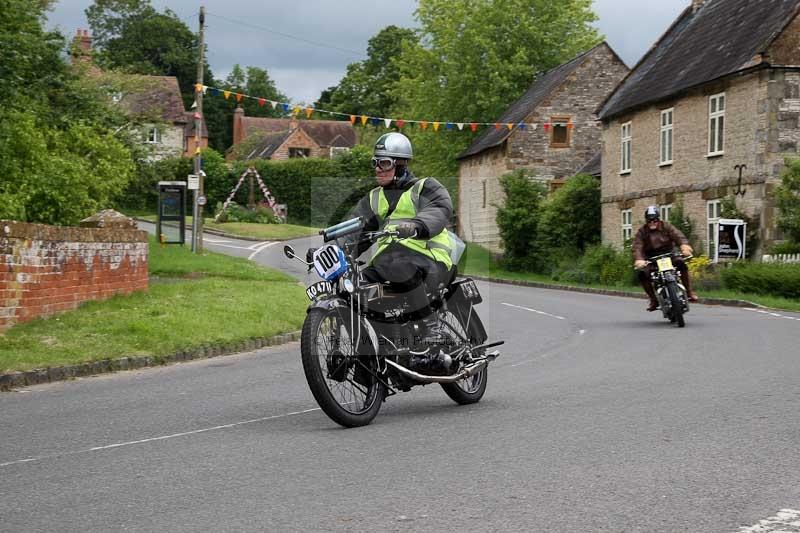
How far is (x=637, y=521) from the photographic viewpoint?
497cm

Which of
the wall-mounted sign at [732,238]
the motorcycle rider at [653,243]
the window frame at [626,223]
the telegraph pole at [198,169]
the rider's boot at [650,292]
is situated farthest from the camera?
the window frame at [626,223]

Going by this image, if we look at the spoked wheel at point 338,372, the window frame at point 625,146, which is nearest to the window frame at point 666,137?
the window frame at point 625,146

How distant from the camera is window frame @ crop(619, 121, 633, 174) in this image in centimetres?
3875

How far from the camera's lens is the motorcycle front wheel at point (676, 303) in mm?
17125

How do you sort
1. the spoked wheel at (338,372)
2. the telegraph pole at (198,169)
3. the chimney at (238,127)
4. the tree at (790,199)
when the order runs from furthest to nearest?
the chimney at (238,127)
the telegraph pole at (198,169)
the tree at (790,199)
the spoked wheel at (338,372)

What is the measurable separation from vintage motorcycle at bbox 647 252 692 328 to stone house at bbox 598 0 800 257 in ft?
39.4

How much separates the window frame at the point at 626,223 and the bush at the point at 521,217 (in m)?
5.40

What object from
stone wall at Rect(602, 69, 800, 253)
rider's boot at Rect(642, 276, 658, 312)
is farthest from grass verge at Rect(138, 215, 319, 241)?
rider's boot at Rect(642, 276, 658, 312)

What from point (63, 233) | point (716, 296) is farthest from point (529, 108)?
point (63, 233)

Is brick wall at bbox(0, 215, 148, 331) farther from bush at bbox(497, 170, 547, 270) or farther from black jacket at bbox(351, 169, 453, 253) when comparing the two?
bush at bbox(497, 170, 547, 270)

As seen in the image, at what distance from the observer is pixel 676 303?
1712 centimetres

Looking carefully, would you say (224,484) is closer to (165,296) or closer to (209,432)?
(209,432)

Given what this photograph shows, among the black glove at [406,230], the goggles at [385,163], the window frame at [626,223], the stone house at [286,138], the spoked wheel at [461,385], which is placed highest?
the stone house at [286,138]

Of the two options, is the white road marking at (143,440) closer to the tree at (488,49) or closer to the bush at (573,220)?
the bush at (573,220)
